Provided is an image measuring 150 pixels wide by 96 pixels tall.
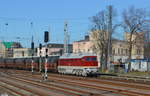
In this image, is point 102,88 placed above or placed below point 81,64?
below

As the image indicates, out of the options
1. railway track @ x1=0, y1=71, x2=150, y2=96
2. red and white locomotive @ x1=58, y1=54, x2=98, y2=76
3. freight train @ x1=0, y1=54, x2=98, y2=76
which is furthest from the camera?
freight train @ x1=0, y1=54, x2=98, y2=76

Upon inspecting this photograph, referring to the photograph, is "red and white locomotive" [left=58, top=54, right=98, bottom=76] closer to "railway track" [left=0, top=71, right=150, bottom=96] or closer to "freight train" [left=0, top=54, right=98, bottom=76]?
"freight train" [left=0, top=54, right=98, bottom=76]

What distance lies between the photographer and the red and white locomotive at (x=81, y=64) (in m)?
46.5

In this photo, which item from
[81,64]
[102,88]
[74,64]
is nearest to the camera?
[102,88]

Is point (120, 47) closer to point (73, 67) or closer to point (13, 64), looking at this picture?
point (13, 64)

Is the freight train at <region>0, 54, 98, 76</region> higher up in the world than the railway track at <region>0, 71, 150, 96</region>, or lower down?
higher up

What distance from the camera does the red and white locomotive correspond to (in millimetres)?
46500

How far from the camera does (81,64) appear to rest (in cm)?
4728

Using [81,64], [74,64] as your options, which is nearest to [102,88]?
[81,64]

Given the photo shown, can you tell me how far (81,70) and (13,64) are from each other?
143 feet

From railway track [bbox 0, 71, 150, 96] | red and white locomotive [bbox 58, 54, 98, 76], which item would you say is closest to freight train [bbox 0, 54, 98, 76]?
red and white locomotive [bbox 58, 54, 98, 76]

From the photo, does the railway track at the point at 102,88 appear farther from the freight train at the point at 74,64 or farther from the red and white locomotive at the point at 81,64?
the freight train at the point at 74,64

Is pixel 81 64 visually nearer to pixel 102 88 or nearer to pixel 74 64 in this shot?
pixel 74 64

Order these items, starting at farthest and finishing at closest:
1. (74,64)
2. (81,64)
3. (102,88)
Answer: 1. (74,64)
2. (81,64)
3. (102,88)
